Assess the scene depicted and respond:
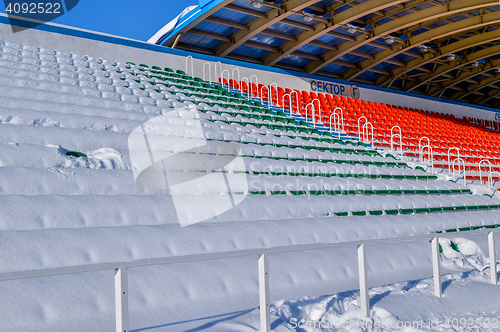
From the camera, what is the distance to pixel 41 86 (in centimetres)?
721

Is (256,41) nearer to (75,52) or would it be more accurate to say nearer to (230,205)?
(75,52)

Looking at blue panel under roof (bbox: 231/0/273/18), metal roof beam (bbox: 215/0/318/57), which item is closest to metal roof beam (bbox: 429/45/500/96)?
metal roof beam (bbox: 215/0/318/57)

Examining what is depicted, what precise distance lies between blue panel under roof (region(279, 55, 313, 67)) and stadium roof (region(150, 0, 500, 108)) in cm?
4

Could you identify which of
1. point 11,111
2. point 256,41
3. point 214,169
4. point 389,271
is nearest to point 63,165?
point 11,111

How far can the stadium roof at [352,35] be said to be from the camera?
15.0 meters

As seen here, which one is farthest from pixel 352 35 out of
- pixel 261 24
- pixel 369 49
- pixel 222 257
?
pixel 222 257

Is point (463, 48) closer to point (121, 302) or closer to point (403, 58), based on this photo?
point (403, 58)

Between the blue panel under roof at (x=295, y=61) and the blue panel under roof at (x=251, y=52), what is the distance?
115cm

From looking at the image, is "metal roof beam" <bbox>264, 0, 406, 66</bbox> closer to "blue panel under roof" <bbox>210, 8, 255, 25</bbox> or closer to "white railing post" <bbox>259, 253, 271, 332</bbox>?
"blue panel under roof" <bbox>210, 8, 255, 25</bbox>

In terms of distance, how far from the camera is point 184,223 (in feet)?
14.3

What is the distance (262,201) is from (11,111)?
324 cm

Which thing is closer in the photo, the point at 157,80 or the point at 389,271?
the point at 389,271

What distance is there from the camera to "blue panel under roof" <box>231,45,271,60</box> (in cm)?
1817

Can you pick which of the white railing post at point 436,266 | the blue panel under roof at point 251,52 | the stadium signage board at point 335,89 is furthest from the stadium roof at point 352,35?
the white railing post at point 436,266
